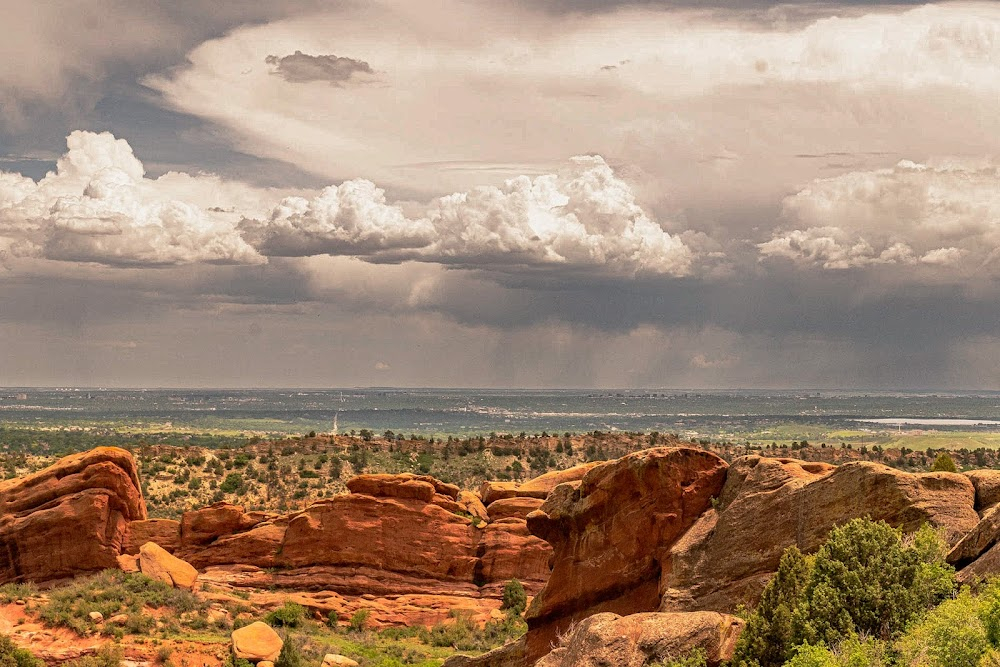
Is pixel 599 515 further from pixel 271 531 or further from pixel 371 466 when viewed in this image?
pixel 371 466

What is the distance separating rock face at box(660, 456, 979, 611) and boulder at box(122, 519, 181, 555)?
137 ft

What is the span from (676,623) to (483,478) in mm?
79117

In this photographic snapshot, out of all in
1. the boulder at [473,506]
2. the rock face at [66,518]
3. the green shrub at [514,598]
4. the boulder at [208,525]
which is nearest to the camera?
the rock face at [66,518]

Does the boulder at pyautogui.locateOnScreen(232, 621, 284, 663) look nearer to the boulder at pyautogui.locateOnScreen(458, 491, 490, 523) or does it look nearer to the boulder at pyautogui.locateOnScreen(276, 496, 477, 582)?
the boulder at pyautogui.locateOnScreen(276, 496, 477, 582)

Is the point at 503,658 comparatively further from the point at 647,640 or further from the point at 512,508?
the point at 512,508

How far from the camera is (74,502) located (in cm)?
6009

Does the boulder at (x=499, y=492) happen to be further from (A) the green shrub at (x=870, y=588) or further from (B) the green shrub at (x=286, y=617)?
(A) the green shrub at (x=870, y=588)

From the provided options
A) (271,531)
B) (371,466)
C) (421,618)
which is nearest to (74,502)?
(271,531)

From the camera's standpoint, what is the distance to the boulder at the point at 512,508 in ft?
229

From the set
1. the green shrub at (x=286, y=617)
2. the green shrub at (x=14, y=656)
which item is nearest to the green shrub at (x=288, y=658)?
the green shrub at (x=14, y=656)

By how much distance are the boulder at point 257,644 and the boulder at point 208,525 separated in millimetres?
18329

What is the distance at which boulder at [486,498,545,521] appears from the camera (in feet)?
229

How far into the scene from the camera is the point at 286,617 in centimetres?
5956

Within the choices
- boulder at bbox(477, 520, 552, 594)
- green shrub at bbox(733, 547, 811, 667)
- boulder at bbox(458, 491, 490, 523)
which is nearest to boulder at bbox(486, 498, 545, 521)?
boulder at bbox(458, 491, 490, 523)
